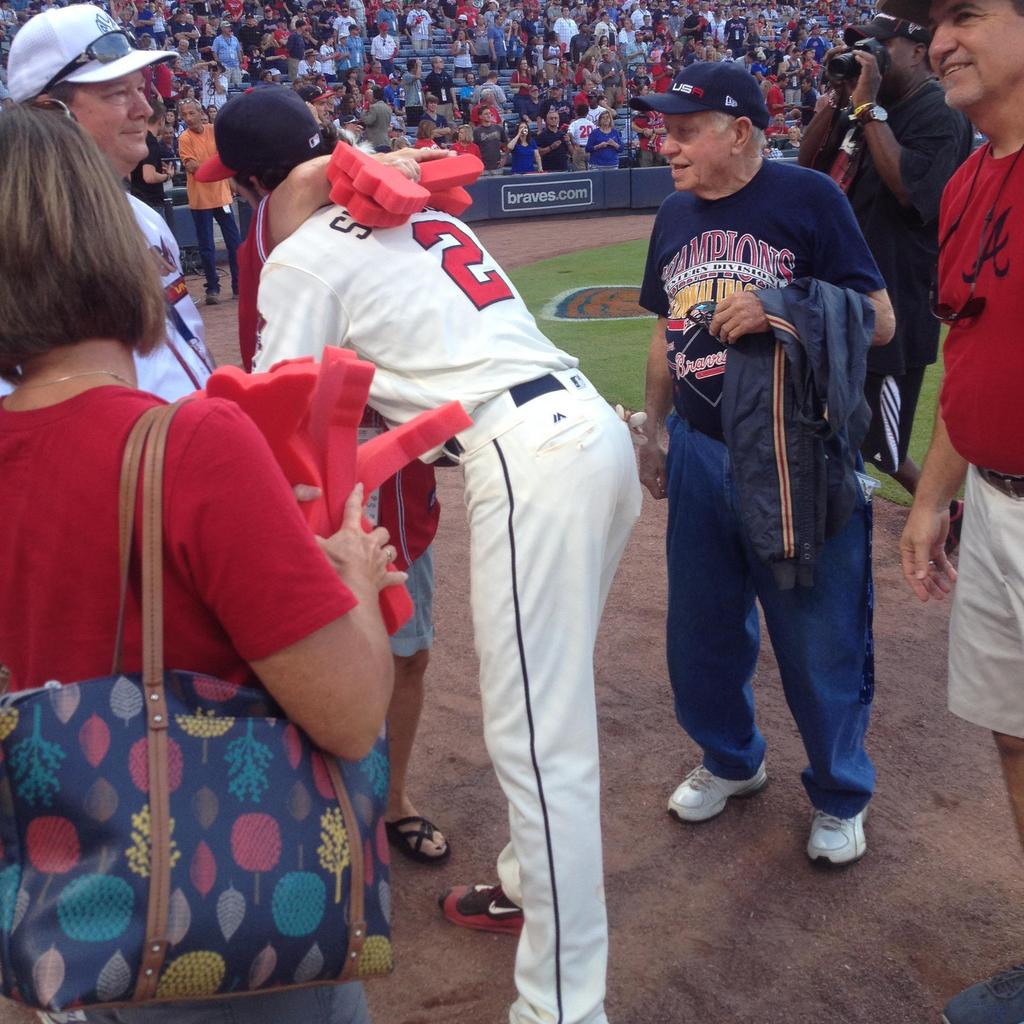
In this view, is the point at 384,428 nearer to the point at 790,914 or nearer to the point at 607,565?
the point at 607,565

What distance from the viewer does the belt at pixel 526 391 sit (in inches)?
88.0

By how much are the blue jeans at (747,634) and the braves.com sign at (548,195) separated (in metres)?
15.7

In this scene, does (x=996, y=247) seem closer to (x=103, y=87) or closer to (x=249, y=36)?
(x=103, y=87)

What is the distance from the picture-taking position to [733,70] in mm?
2855

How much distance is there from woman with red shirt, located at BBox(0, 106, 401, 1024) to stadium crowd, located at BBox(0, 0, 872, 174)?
584 inches

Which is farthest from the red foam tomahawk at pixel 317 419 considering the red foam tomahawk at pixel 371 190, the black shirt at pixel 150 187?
the black shirt at pixel 150 187

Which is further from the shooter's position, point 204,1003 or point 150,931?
point 204,1003

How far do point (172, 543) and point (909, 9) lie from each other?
7.26ft

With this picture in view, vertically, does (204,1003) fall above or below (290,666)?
below

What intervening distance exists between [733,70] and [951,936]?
2.33 m

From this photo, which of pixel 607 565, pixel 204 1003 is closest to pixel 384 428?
pixel 607 565

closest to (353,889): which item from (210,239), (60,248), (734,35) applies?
(60,248)

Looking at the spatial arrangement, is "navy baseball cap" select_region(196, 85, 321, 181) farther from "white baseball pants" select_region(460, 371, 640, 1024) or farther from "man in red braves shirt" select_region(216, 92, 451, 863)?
"white baseball pants" select_region(460, 371, 640, 1024)

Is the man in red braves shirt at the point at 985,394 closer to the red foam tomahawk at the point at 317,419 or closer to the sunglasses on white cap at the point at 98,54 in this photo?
the red foam tomahawk at the point at 317,419
